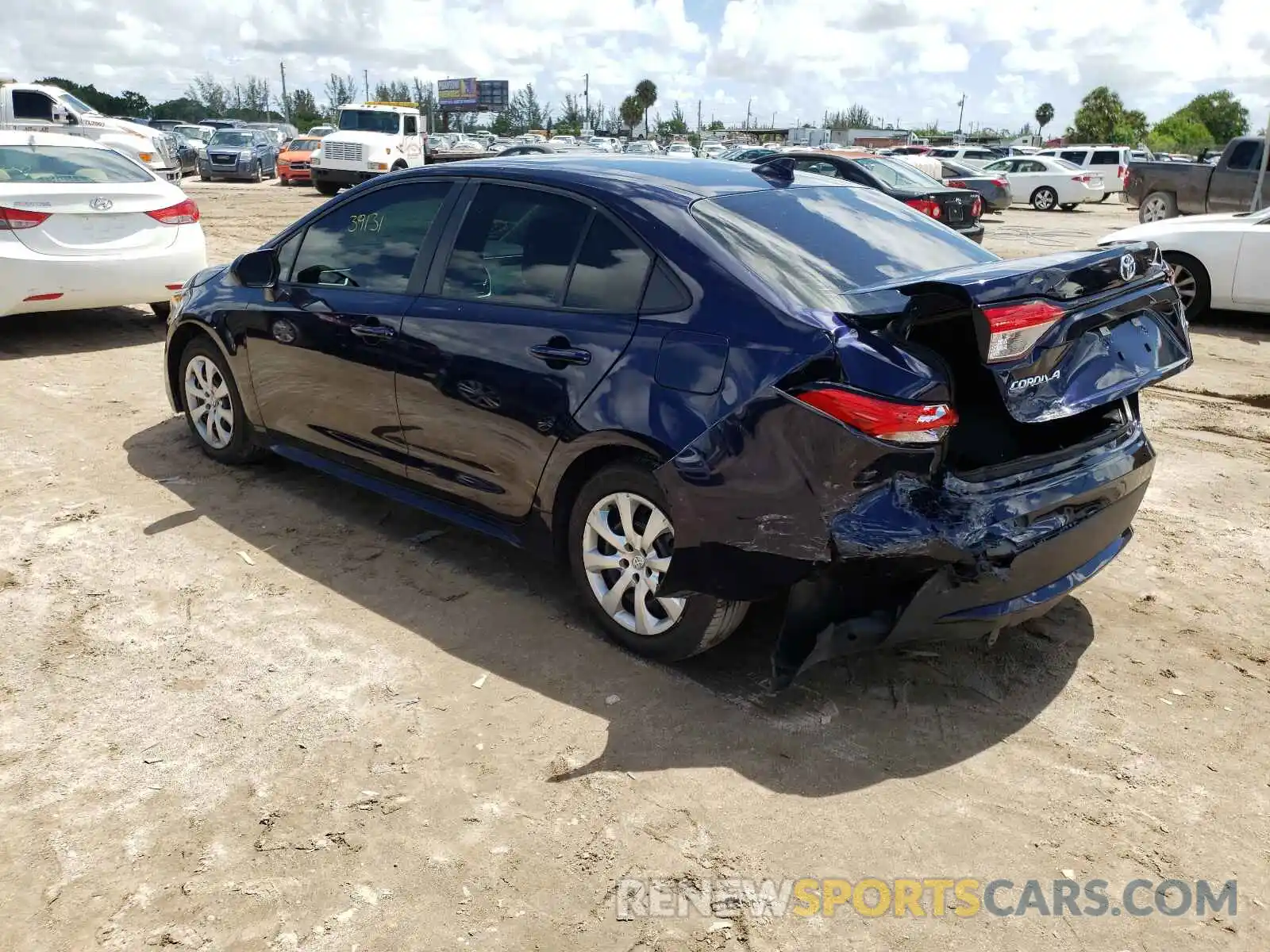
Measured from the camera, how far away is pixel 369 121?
2708 centimetres

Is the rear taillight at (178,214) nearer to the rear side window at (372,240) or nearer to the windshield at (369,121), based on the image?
the rear side window at (372,240)

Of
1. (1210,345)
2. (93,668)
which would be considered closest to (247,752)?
(93,668)

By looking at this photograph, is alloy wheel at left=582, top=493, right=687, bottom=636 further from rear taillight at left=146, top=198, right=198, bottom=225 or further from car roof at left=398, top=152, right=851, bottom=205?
rear taillight at left=146, top=198, right=198, bottom=225

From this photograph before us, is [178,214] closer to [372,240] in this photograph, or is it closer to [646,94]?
[372,240]

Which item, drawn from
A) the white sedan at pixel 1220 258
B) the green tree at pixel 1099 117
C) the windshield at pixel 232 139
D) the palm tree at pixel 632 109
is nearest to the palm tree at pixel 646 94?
the palm tree at pixel 632 109

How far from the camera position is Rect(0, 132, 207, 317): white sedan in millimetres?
7641

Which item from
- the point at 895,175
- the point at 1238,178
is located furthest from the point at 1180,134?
the point at 895,175

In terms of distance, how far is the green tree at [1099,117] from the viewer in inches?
3135

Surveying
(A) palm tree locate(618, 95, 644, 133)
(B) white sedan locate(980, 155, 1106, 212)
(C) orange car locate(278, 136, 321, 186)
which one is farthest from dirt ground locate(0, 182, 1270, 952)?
(A) palm tree locate(618, 95, 644, 133)

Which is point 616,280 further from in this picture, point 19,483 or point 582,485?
point 19,483

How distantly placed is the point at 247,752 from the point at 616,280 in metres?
1.96

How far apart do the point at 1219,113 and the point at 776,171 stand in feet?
352

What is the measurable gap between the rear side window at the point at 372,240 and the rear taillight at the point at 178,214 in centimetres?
421

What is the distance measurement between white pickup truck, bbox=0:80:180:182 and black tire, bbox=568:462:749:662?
18.5 meters
